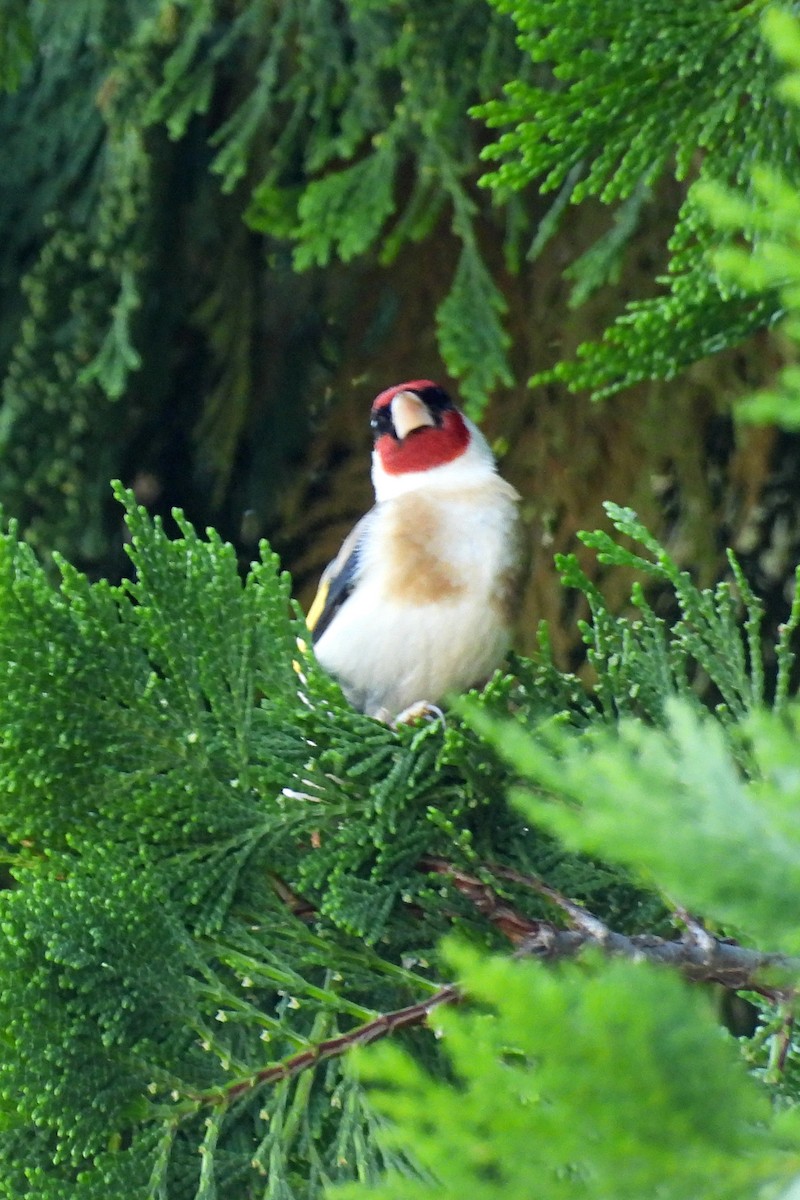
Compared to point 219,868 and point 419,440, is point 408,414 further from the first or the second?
point 219,868

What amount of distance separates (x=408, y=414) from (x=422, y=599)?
0.51m

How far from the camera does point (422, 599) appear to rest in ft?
5.61

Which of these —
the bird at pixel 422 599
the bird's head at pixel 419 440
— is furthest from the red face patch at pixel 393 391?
the bird at pixel 422 599

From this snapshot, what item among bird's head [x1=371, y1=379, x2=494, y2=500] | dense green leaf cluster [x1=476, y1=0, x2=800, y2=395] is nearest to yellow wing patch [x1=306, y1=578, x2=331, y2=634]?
bird's head [x1=371, y1=379, x2=494, y2=500]

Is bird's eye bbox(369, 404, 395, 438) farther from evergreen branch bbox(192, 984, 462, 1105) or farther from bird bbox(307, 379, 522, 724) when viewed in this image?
evergreen branch bbox(192, 984, 462, 1105)

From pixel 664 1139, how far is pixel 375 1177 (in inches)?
21.0

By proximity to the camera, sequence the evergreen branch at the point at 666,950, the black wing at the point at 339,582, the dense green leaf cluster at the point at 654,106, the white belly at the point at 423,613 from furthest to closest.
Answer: the black wing at the point at 339,582 → the white belly at the point at 423,613 → the dense green leaf cluster at the point at 654,106 → the evergreen branch at the point at 666,950

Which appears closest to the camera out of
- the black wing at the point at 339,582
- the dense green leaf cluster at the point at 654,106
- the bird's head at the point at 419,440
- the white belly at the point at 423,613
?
the dense green leaf cluster at the point at 654,106

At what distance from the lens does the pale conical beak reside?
2.12 meters

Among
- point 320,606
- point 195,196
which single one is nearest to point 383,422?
point 320,606

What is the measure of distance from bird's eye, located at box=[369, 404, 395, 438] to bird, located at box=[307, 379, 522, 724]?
21 cm

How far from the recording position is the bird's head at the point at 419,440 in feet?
6.90

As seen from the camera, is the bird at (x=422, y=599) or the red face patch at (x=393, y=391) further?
the red face patch at (x=393, y=391)

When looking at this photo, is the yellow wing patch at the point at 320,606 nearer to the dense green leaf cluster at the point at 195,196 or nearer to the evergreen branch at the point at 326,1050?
the dense green leaf cluster at the point at 195,196
